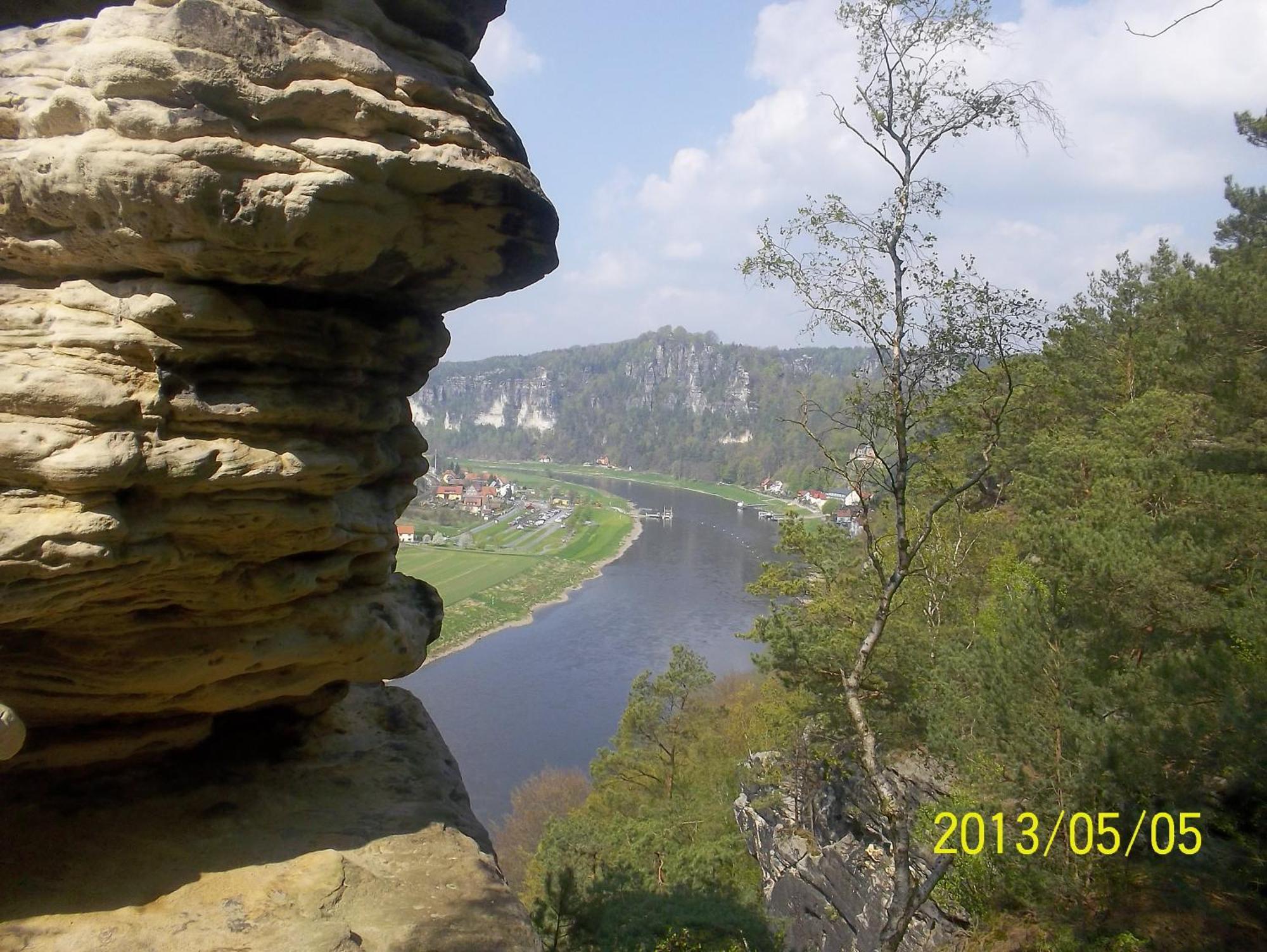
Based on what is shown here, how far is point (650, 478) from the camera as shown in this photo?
98312 mm

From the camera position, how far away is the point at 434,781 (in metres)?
6.10

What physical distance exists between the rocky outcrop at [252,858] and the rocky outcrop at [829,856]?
559cm

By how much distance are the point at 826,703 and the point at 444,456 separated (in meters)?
108

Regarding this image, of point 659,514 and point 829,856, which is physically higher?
point 829,856

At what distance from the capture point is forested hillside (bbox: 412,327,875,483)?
10600 centimetres

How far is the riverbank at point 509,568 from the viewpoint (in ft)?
107

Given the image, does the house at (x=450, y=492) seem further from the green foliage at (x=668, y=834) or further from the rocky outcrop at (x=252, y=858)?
the rocky outcrop at (x=252, y=858)

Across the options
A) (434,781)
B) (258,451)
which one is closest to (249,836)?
(434,781)

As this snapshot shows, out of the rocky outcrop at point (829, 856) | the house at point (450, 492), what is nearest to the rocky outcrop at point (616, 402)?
the house at point (450, 492)

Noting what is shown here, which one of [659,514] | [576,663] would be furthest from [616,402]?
[576,663]

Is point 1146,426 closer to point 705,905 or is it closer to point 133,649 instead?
point 705,905

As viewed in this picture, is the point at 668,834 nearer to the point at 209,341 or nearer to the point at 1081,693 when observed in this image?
the point at 1081,693

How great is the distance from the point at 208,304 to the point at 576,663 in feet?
80.5

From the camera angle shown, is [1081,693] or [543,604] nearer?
[1081,693]
